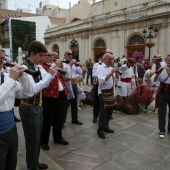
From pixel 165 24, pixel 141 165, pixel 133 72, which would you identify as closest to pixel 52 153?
pixel 141 165

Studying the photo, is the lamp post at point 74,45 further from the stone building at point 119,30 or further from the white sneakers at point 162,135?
the white sneakers at point 162,135

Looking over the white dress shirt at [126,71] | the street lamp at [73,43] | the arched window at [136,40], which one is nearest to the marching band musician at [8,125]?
the white dress shirt at [126,71]

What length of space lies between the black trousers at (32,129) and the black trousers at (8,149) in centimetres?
59

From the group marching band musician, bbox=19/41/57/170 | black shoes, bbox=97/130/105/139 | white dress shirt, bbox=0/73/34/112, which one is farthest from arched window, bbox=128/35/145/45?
white dress shirt, bbox=0/73/34/112

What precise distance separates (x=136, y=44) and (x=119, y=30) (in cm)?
240

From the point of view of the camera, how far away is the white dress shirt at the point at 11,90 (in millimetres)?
1454

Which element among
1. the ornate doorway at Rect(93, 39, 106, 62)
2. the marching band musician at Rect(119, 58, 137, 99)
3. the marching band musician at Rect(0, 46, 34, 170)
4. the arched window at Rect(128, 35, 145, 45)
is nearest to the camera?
the marching band musician at Rect(0, 46, 34, 170)

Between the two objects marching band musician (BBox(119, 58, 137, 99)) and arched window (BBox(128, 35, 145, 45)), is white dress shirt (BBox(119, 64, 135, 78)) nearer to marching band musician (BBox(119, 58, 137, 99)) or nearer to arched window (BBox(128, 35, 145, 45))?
marching band musician (BBox(119, 58, 137, 99))

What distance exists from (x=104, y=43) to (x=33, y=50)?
19.1 metres

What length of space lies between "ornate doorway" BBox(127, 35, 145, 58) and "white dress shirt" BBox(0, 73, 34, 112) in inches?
643

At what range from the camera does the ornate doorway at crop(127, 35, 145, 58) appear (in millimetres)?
16973

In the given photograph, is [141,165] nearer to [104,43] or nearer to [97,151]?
[97,151]

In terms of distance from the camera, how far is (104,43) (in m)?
20.8

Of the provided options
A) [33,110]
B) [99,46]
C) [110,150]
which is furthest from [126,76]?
[99,46]
